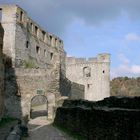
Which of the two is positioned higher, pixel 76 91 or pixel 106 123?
pixel 106 123

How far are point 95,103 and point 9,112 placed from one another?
1531 centimetres

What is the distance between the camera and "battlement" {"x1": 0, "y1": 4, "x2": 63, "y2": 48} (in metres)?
34.9

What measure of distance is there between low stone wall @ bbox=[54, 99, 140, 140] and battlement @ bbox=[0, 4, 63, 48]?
20.5 m

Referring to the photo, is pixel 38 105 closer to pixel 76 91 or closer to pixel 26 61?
pixel 26 61

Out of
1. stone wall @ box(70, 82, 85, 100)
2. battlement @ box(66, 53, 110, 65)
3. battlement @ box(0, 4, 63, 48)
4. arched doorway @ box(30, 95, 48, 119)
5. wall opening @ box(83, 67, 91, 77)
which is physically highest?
battlement @ box(0, 4, 63, 48)

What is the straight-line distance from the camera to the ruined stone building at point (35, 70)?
2794 centimetres

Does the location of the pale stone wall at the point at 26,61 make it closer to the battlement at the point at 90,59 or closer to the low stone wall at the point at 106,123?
the battlement at the point at 90,59

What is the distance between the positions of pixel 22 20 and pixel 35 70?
9267 millimetres

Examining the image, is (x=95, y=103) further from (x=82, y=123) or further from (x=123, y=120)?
(x=123, y=120)

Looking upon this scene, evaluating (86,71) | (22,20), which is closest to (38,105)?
(22,20)

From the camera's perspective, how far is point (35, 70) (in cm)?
2869

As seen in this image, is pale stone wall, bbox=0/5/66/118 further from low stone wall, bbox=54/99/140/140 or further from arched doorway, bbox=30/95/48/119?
low stone wall, bbox=54/99/140/140

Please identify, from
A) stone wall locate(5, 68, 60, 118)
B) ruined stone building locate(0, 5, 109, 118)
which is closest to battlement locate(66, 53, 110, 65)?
ruined stone building locate(0, 5, 109, 118)

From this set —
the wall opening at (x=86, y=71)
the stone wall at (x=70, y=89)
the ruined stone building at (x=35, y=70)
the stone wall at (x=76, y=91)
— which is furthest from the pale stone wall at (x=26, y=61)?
the stone wall at (x=76, y=91)
